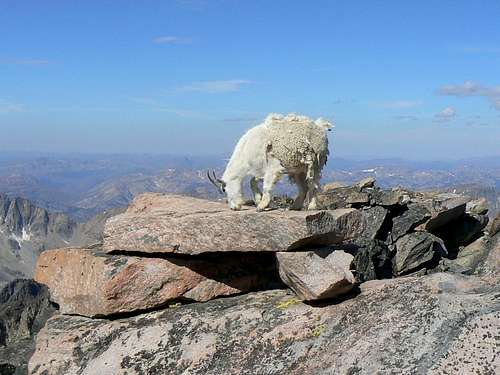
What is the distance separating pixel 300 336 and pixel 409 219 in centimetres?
1544

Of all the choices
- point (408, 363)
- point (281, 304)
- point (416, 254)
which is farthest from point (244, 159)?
point (416, 254)

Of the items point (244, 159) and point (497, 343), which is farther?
point (244, 159)

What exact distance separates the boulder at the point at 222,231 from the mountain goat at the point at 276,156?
1.22m

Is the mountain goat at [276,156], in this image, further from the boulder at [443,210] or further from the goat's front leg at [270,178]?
the boulder at [443,210]

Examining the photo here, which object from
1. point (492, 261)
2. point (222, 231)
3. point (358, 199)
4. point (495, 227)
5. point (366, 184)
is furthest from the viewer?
point (366, 184)

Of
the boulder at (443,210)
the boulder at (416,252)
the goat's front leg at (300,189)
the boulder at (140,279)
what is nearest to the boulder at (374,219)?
the boulder at (416,252)

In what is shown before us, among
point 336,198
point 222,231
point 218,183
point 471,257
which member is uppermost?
point 218,183

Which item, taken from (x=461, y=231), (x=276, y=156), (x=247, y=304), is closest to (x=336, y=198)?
(x=461, y=231)

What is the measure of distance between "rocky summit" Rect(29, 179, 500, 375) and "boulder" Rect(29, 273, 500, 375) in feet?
0.09

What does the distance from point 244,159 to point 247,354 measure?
20.3 ft

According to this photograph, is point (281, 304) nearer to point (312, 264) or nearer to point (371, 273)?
point (312, 264)

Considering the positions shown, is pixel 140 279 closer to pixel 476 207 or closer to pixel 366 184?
pixel 366 184

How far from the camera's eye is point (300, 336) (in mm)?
12211

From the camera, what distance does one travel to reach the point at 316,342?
A: 39.0ft
